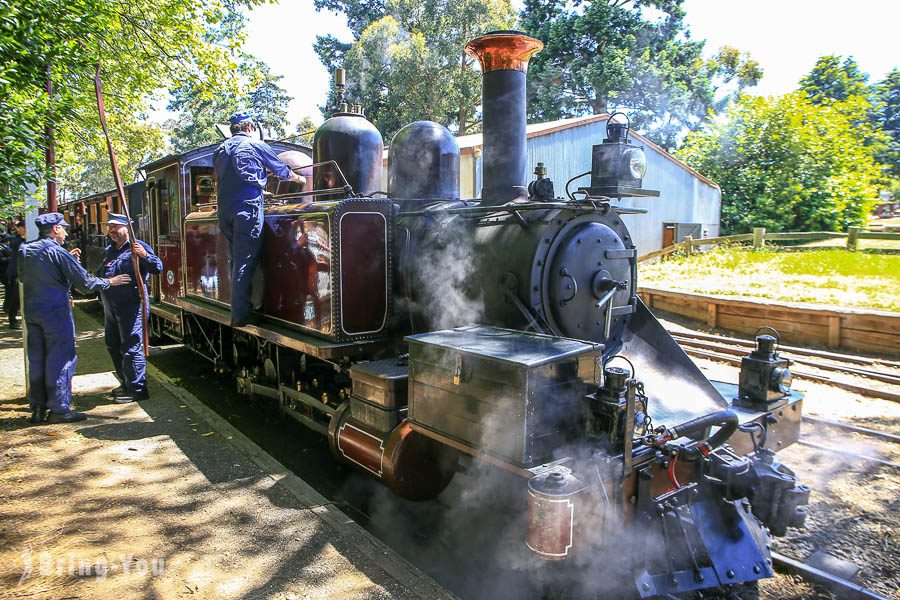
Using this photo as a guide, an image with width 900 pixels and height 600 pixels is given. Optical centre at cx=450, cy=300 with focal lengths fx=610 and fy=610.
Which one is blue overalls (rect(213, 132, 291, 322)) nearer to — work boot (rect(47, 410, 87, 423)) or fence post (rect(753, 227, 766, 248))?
work boot (rect(47, 410, 87, 423))

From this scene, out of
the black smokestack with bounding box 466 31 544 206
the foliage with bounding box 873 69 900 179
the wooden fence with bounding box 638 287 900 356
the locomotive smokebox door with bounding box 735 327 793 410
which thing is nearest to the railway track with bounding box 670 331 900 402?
the wooden fence with bounding box 638 287 900 356

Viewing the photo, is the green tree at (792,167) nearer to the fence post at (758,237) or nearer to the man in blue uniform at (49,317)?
the fence post at (758,237)

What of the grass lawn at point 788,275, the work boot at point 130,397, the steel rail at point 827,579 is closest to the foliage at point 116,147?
the work boot at point 130,397

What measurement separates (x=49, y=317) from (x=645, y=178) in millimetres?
16276

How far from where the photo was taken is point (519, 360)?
2.64 m

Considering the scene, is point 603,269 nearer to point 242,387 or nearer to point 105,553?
point 105,553

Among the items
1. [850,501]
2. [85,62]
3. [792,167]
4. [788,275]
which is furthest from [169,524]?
[792,167]

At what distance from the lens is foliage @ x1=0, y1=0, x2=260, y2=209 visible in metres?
6.02

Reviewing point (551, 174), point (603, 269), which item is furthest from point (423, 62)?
point (603, 269)

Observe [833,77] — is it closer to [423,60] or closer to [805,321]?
[423,60]

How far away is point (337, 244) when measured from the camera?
415cm

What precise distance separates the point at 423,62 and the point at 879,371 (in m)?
22.0

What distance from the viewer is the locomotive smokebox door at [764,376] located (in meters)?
3.83

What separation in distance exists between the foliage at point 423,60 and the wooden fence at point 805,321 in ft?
57.9
